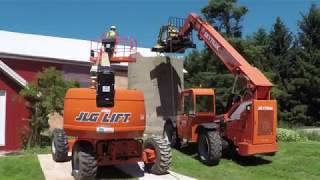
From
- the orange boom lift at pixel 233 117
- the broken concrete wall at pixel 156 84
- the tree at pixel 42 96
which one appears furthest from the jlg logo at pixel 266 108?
the broken concrete wall at pixel 156 84

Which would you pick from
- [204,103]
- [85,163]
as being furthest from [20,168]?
[204,103]

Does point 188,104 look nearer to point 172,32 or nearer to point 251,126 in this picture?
point 251,126

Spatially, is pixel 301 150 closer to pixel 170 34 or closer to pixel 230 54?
pixel 230 54

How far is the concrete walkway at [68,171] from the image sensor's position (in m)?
13.8

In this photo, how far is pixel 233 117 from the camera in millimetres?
16828

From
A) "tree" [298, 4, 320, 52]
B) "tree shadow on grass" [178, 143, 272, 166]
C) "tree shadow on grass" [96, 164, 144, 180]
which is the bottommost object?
"tree shadow on grass" [96, 164, 144, 180]

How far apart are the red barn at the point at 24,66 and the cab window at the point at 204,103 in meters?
9.08

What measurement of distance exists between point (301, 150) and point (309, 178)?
12.8ft

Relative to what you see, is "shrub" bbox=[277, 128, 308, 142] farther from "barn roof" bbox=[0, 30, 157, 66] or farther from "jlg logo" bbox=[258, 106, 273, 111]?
"barn roof" bbox=[0, 30, 157, 66]

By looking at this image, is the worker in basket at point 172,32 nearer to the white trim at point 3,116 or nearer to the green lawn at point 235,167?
the green lawn at point 235,167

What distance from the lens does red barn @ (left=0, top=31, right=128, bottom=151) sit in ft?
81.5

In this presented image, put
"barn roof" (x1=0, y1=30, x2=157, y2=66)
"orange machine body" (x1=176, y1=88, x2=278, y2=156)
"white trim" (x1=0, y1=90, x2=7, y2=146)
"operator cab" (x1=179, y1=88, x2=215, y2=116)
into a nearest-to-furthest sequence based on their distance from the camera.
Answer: "orange machine body" (x1=176, y1=88, x2=278, y2=156) < "operator cab" (x1=179, y1=88, x2=215, y2=116) < "white trim" (x1=0, y1=90, x2=7, y2=146) < "barn roof" (x1=0, y1=30, x2=157, y2=66)

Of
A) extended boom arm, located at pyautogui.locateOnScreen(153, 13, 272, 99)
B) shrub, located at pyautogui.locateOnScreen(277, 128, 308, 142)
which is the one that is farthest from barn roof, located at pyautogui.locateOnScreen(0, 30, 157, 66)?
shrub, located at pyautogui.locateOnScreen(277, 128, 308, 142)

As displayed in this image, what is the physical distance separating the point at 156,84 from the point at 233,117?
10.8m
